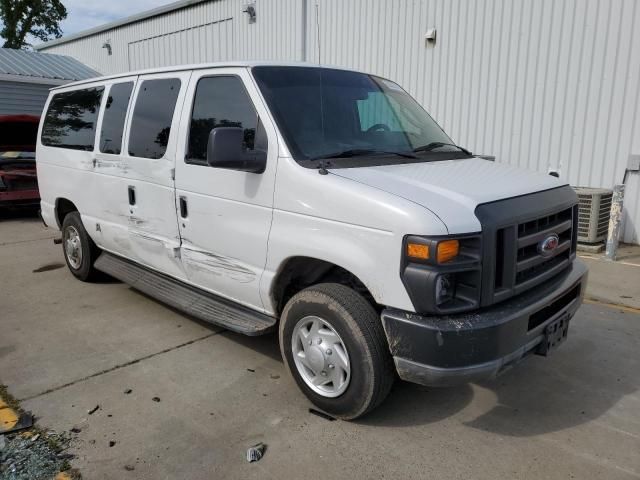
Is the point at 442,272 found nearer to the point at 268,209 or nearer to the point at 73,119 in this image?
the point at 268,209

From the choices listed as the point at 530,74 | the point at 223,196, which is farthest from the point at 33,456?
the point at 530,74

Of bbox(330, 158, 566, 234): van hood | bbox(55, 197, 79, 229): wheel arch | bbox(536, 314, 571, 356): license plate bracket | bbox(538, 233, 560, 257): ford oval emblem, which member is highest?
bbox(330, 158, 566, 234): van hood

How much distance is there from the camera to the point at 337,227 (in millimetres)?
3045

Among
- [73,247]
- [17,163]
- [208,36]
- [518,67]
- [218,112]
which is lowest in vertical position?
[73,247]

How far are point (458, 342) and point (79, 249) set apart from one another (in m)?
4.71

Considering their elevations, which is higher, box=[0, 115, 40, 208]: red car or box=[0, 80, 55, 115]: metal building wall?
box=[0, 80, 55, 115]: metal building wall

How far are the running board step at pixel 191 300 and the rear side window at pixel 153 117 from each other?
1.12m

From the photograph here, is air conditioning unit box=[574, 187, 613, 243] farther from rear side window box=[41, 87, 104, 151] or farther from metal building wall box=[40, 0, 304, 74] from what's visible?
metal building wall box=[40, 0, 304, 74]

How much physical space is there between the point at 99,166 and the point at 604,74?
720cm

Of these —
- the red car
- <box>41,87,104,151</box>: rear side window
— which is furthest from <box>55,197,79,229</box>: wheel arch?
the red car

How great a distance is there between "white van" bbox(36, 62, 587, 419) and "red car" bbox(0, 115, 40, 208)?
19.6ft

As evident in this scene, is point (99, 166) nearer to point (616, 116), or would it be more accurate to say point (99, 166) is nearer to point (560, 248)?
point (560, 248)

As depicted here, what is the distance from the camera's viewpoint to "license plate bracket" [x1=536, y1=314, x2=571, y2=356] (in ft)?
10.3

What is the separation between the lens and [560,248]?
341cm
